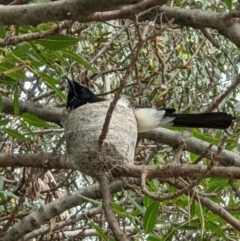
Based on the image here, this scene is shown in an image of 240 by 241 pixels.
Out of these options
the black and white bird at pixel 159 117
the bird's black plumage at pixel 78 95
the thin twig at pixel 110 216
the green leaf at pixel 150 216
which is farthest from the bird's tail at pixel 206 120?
the thin twig at pixel 110 216

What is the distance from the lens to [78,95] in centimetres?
322

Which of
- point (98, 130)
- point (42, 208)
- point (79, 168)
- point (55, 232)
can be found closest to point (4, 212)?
point (55, 232)

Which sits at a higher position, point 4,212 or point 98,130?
point 98,130

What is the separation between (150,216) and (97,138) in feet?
1.72

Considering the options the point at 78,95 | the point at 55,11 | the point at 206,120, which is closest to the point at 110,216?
the point at 55,11

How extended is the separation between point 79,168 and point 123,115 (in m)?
0.75

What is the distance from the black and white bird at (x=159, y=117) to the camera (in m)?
2.84

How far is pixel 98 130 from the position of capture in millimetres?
2646

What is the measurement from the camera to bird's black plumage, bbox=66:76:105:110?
3.18 meters

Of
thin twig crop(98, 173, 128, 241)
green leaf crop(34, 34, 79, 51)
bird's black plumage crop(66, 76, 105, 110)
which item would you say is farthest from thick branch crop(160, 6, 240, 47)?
bird's black plumage crop(66, 76, 105, 110)

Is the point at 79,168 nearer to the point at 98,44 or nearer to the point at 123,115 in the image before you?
the point at 123,115

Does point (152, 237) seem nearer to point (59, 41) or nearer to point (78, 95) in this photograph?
point (59, 41)

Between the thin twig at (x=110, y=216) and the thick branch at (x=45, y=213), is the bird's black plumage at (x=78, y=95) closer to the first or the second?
the thick branch at (x=45, y=213)

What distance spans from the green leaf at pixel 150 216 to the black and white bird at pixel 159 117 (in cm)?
78
